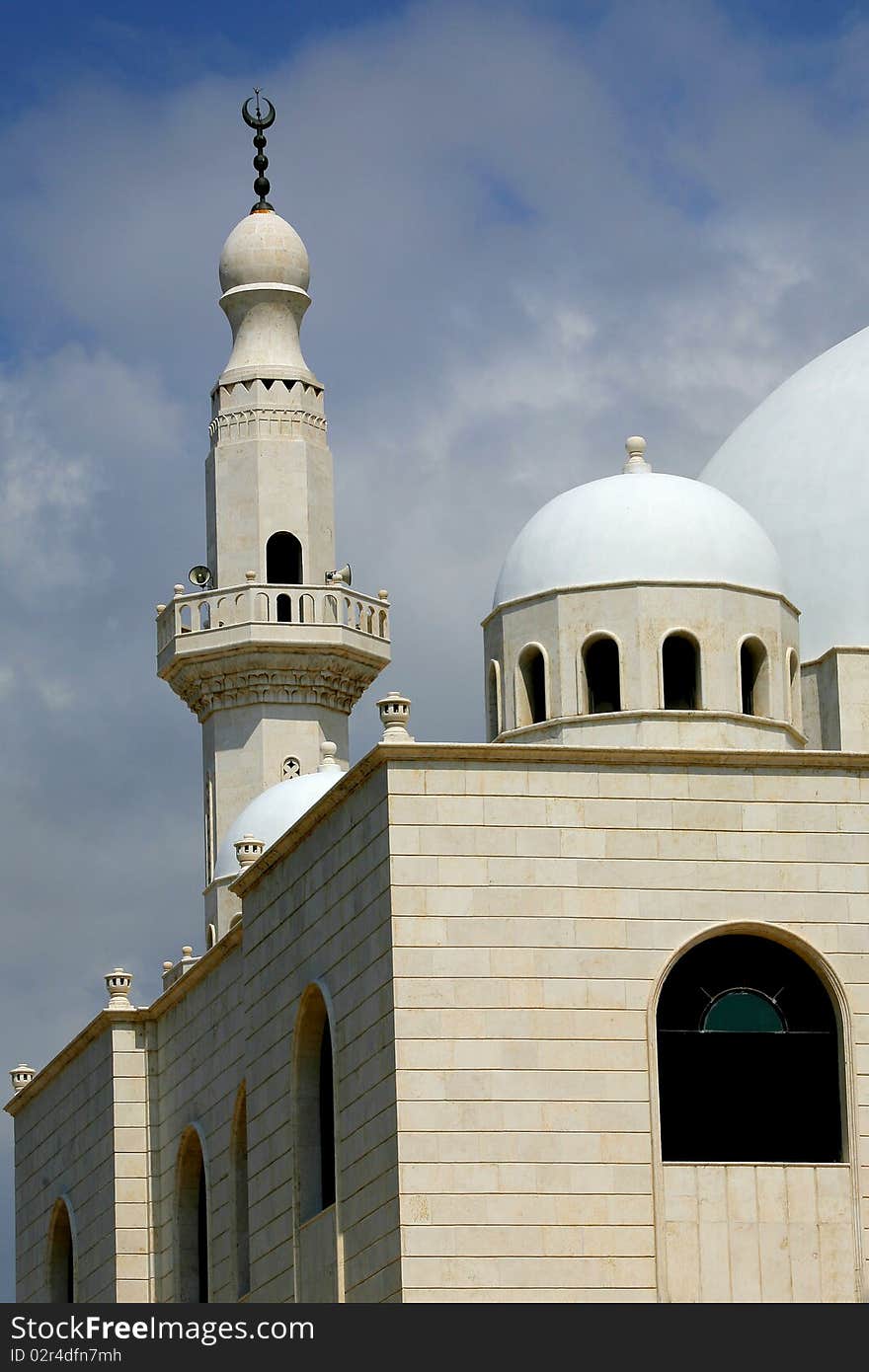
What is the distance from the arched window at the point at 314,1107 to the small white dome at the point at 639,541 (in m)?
4.56

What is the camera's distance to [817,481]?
1284 inches

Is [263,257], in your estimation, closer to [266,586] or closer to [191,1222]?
[266,586]

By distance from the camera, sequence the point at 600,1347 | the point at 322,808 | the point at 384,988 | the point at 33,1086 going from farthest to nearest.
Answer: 1. the point at 33,1086
2. the point at 322,808
3. the point at 384,988
4. the point at 600,1347

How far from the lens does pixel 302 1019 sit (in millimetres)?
27578

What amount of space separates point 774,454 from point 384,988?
10291mm

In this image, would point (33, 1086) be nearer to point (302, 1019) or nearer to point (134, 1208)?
point (134, 1208)

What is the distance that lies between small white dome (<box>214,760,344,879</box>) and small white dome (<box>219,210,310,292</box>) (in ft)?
21.9

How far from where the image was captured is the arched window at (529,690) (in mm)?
29500

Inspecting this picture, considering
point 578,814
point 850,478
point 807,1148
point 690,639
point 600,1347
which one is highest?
point 850,478

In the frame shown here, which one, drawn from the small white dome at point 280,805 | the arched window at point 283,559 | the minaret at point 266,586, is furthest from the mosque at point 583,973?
the arched window at point 283,559

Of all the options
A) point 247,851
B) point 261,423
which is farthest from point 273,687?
point 247,851

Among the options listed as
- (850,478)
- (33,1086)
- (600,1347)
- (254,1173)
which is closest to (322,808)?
(254,1173)

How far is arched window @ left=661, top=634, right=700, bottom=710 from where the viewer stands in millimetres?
28906

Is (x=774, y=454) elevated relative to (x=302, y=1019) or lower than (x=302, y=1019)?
elevated
